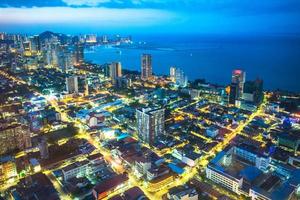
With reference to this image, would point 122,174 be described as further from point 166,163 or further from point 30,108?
point 30,108

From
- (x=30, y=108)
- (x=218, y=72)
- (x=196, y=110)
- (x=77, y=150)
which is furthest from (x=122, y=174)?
(x=218, y=72)

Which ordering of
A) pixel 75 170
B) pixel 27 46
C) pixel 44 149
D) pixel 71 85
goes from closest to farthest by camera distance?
pixel 75 170, pixel 44 149, pixel 71 85, pixel 27 46

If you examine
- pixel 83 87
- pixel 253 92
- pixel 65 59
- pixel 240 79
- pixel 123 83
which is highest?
pixel 65 59

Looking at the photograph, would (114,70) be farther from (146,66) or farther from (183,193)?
(183,193)

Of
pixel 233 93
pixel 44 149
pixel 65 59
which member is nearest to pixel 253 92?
pixel 233 93

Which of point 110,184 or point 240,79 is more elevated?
point 240,79

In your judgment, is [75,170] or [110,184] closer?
[110,184]

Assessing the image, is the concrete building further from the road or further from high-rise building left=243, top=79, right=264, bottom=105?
high-rise building left=243, top=79, right=264, bottom=105
